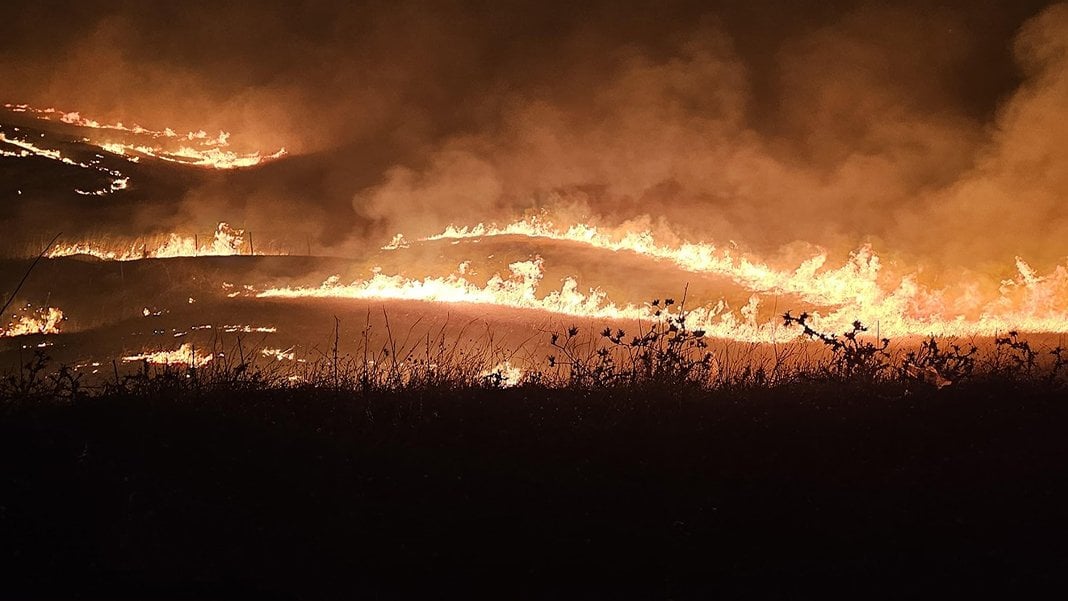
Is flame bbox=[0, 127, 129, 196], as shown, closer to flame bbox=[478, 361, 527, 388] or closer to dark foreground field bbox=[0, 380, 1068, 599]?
flame bbox=[478, 361, 527, 388]

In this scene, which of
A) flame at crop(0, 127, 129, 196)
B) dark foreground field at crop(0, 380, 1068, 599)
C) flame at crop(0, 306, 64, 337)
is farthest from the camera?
flame at crop(0, 127, 129, 196)

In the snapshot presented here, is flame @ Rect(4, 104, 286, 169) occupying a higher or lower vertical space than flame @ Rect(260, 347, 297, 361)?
higher

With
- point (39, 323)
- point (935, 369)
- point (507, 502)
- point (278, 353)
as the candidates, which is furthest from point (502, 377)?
point (39, 323)

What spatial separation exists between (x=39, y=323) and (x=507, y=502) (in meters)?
19.5

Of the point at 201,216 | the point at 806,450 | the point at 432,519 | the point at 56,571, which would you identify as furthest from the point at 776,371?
the point at 201,216

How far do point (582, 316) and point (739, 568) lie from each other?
15.6 meters

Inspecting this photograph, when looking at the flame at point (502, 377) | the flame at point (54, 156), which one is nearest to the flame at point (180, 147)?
the flame at point (54, 156)

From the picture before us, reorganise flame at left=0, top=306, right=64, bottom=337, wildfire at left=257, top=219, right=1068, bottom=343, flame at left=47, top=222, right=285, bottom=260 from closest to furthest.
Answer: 1. wildfire at left=257, top=219, right=1068, bottom=343
2. flame at left=0, top=306, right=64, bottom=337
3. flame at left=47, top=222, right=285, bottom=260

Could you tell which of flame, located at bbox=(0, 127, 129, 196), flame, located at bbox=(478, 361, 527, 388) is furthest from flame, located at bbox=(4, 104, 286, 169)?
flame, located at bbox=(478, 361, 527, 388)

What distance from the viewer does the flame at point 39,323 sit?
20.7 metres

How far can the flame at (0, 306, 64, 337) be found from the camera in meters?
20.7

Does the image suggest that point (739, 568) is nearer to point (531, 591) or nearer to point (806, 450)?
point (531, 591)

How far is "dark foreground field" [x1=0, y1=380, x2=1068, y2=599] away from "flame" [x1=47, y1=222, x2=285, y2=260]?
18172 millimetres

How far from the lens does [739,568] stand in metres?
5.48
